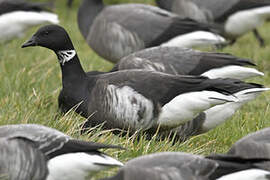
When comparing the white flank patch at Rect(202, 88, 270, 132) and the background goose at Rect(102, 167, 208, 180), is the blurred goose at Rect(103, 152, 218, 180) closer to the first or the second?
the background goose at Rect(102, 167, 208, 180)

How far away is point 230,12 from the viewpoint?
1124cm

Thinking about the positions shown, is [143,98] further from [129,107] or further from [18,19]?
[18,19]

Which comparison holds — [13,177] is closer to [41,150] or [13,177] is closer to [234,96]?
[41,150]

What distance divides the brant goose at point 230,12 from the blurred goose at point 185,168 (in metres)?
7.18

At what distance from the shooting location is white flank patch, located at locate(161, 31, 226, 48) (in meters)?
9.00

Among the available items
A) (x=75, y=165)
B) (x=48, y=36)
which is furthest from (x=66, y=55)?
(x=75, y=165)

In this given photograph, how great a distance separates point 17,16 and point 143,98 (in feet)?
15.3

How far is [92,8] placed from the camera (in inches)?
404

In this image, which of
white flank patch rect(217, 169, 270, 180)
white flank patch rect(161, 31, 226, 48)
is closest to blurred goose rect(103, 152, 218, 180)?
white flank patch rect(217, 169, 270, 180)

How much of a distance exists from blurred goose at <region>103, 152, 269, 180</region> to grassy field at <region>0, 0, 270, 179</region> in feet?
3.26

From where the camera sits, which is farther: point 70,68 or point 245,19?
point 245,19

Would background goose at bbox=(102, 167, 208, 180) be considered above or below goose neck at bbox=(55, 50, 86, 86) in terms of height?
above

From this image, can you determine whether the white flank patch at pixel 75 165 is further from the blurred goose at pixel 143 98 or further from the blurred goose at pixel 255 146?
the blurred goose at pixel 143 98

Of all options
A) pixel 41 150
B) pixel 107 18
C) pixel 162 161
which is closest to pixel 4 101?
pixel 41 150
